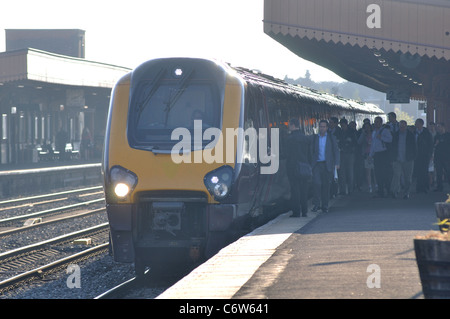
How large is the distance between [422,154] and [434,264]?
12.7 meters

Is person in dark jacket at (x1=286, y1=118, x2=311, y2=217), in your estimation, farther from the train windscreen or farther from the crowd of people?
the train windscreen

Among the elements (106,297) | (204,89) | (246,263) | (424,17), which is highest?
(424,17)

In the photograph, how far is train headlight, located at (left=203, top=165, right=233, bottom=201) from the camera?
10.2 metres

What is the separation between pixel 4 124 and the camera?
32.6 metres

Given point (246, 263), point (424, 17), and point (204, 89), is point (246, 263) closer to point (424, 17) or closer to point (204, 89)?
point (204, 89)

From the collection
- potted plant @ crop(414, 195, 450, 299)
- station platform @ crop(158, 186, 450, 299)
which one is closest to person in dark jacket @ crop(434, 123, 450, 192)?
station platform @ crop(158, 186, 450, 299)

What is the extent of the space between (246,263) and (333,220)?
15.5 feet

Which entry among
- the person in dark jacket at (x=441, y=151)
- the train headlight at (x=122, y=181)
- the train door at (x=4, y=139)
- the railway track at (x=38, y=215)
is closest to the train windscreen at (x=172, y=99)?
the train headlight at (x=122, y=181)

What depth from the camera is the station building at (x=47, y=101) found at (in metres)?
29.0

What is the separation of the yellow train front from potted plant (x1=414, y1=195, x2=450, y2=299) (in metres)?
5.12

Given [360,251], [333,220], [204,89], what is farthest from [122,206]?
[333,220]

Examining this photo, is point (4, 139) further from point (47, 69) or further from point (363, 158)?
point (363, 158)

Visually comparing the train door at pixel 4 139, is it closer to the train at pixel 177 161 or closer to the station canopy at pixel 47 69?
the station canopy at pixel 47 69

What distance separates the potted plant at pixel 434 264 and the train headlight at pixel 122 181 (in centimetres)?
557
